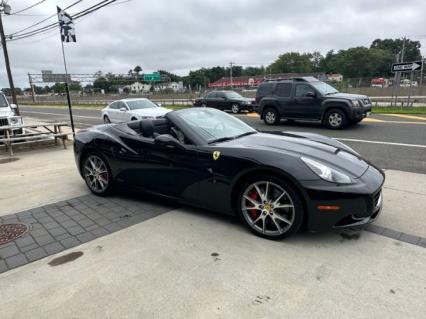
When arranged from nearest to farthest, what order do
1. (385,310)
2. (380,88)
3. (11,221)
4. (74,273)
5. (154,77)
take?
1. (385,310)
2. (74,273)
3. (11,221)
4. (380,88)
5. (154,77)

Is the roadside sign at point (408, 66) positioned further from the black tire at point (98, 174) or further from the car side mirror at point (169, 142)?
the black tire at point (98, 174)

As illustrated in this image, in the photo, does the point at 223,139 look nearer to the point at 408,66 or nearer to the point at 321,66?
the point at 408,66

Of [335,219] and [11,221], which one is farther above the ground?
[335,219]

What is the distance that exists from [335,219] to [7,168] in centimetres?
731

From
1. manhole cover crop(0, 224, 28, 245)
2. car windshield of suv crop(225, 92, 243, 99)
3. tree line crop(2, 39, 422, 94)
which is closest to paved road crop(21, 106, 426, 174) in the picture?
manhole cover crop(0, 224, 28, 245)

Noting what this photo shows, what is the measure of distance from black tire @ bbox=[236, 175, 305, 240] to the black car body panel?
9.07m

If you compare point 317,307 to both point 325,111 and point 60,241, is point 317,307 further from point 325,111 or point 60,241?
point 325,111

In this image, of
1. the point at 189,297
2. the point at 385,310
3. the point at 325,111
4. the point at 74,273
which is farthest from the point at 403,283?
the point at 325,111

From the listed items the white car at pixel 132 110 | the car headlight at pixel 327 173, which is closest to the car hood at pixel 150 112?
the white car at pixel 132 110

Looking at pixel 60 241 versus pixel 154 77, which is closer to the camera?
pixel 60 241

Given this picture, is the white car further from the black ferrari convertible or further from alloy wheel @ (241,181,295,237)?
alloy wheel @ (241,181,295,237)

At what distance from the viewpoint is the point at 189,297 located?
2.50 meters

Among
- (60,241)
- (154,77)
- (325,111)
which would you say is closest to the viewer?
(60,241)

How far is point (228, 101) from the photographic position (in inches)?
805
